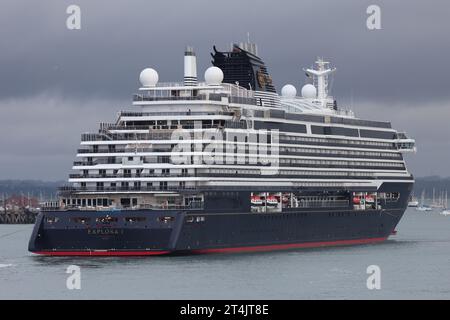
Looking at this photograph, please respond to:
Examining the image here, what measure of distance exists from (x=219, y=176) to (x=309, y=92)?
25800 millimetres

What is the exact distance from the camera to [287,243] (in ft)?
347

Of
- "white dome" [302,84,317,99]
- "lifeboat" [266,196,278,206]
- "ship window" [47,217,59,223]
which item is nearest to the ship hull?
"ship window" [47,217,59,223]

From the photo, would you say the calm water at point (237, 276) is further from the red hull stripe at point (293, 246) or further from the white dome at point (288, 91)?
the white dome at point (288, 91)

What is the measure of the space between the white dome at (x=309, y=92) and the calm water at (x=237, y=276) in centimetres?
2078

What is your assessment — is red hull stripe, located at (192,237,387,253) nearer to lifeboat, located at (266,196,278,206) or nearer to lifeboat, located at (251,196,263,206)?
lifeboat, located at (266,196,278,206)

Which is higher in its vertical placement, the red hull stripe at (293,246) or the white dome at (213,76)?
the white dome at (213,76)

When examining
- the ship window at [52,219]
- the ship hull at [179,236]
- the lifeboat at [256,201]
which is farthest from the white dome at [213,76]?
the ship window at [52,219]

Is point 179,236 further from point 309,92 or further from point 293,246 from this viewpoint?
A: point 309,92

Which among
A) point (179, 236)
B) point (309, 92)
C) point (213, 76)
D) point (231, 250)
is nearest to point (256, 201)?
point (231, 250)

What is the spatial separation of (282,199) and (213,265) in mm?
17309

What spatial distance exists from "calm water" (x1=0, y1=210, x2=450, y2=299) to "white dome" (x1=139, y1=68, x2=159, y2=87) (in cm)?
1551

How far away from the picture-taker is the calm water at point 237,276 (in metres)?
76.9

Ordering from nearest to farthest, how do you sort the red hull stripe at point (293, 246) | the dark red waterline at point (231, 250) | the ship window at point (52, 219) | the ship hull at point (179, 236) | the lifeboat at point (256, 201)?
1. the ship hull at point (179, 236)
2. the dark red waterline at point (231, 250)
3. the ship window at point (52, 219)
4. the red hull stripe at point (293, 246)
5. the lifeboat at point (256, 201)
